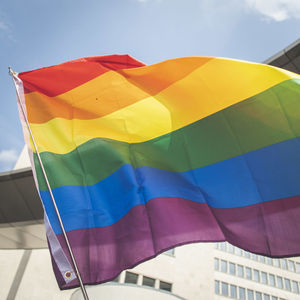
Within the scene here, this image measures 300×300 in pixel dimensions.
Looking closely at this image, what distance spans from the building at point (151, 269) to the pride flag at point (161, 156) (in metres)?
3.80

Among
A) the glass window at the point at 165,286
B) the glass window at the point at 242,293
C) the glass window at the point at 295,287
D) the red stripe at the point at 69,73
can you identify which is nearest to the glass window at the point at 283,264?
the glass window at the point at 295,287

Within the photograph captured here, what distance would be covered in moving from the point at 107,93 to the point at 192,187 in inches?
85.4

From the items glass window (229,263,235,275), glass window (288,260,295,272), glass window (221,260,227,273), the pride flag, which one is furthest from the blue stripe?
glass window (288,260,295,272)

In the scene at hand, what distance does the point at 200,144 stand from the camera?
4555mm

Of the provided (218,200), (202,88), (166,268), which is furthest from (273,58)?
(166,268)

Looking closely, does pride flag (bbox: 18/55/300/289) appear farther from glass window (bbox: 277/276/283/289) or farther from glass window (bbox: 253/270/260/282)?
glass window (bbox: 277/276/283/289)

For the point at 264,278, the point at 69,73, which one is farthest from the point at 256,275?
the point at 69,73

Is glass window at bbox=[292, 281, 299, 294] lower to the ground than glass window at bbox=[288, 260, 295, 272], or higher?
lower

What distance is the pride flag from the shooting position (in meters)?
3.80

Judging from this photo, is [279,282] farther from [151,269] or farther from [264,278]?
[151,269]

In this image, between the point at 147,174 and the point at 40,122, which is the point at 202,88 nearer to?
the point at 147,174

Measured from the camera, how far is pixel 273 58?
7.55 metres

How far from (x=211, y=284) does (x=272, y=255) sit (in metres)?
31.4

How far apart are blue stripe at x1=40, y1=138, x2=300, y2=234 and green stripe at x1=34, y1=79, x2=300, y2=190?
4.7 inches
